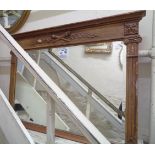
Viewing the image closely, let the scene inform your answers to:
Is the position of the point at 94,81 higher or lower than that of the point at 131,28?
lower

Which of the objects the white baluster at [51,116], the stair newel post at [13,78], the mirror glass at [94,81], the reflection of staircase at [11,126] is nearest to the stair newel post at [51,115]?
the white baluster at [51,116]

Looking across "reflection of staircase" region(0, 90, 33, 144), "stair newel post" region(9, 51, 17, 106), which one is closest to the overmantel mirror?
"stair newel post" region(9, 51, 17, 106)

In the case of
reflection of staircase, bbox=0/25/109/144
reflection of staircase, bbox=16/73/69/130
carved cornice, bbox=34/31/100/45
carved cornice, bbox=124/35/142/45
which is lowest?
reflection of staircase, bbox=16/73/69/130

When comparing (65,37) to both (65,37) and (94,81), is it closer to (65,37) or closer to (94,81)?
(65,37)

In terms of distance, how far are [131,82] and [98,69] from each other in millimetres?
277

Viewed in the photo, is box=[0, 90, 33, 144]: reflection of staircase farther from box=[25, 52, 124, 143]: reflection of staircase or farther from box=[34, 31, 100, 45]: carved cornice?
box=[34, 31, 100, 45]: carved cornice

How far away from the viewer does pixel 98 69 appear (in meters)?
1.47

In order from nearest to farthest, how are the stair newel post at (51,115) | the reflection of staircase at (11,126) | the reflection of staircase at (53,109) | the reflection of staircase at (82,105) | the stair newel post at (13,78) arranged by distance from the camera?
the reflection of staircase at (53,109) → the stair newel post at (51,115) → the reflection of staircase at (11,126) → the reflection of staircase at (82,105) → the stair newel post at (13,78)

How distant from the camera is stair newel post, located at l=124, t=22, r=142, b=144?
124 cm

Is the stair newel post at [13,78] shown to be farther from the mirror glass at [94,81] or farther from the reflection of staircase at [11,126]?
the reflection of staircase at [11,126]

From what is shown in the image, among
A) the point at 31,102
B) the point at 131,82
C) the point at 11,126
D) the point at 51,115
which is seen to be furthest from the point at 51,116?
the point at 31,102

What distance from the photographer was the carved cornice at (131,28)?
1.26 m
